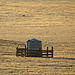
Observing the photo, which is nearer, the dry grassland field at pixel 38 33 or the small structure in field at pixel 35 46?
the dry grassland field at pixel 38 33

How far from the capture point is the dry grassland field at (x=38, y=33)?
20.5 m

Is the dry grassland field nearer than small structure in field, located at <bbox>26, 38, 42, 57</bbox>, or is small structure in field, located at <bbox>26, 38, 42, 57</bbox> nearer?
the dry grassland field

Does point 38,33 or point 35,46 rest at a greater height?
point 35,46

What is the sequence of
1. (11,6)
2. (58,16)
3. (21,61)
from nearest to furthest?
(21,61) → (58,16) → (11,6)

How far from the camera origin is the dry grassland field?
20.5 meters

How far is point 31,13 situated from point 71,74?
55.8m

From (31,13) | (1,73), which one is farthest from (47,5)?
(1,73)

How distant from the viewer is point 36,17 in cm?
6981

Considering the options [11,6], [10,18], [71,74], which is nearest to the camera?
[71,74]

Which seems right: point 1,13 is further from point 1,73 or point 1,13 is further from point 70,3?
point 1,73

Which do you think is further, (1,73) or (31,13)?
(31,13)

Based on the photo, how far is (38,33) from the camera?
51000 millimetres

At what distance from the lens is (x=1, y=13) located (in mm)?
71625

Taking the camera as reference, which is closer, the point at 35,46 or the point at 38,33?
the point at 35,46
